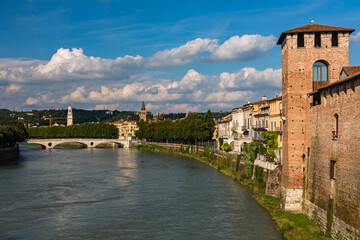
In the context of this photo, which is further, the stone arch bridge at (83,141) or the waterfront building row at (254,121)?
the stone arch bridge at (83,141)

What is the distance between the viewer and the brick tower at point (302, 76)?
2286 cm

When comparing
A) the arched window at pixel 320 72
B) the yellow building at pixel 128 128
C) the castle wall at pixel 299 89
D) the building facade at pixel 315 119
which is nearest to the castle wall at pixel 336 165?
the building facade at pixel 315 119

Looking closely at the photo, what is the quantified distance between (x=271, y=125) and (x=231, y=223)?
1182 inches

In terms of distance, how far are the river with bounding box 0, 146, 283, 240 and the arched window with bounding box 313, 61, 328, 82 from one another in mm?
9545

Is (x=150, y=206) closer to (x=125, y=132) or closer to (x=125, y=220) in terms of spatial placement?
(x=125, y=220)

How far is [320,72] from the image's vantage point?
75.5 feet

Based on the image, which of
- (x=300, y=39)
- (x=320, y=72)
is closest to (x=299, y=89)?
(x=320, y=72)

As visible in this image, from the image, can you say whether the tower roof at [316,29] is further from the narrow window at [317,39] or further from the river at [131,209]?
the river at [131,209]

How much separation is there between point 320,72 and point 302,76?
1156 millimetres

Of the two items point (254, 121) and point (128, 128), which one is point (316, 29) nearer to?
point (254, 121)

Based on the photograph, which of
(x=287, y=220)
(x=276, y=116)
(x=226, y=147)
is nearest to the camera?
(x=287, y=220)

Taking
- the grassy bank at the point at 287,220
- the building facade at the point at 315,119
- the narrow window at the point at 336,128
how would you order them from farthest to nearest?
1. the grassy bank at the point at 287,220
2. the narrow window at the point at 336,128
3. the building facade at the point at 315,119

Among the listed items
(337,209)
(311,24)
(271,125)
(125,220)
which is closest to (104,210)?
(125,220)

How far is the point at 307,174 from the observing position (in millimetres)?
22297
